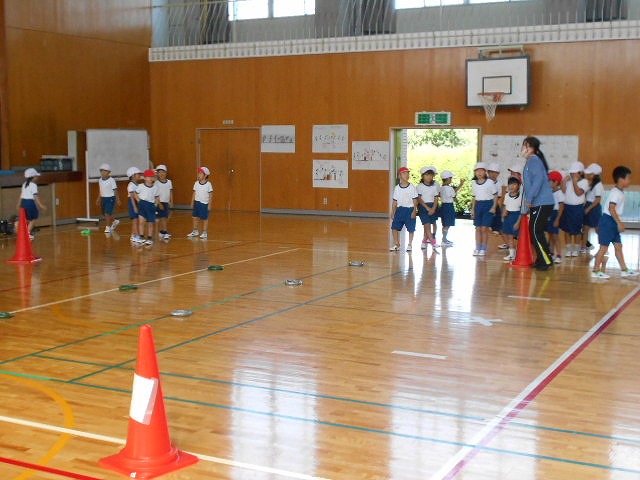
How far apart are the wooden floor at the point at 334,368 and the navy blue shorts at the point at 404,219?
5.67 feet

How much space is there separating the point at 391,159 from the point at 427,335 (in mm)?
13351

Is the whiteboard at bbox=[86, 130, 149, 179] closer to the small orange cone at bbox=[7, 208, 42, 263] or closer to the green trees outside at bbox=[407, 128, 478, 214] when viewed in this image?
the small orange cone at bbox=[7, 208, 42, 263]

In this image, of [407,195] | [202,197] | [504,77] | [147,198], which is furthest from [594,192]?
[147,198]

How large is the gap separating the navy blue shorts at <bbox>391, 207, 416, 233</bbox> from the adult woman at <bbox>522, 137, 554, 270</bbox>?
2.70m

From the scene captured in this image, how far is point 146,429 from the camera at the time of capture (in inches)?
180

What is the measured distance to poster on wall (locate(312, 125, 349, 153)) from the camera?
21.5m

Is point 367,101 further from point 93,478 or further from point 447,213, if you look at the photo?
point 93,478

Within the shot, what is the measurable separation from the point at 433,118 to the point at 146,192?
26.1ft

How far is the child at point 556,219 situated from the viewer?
1317 centimetres

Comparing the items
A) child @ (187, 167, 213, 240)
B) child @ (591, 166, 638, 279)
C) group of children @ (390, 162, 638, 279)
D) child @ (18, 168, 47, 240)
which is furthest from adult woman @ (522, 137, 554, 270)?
child @ (18, 168, 47, 240)

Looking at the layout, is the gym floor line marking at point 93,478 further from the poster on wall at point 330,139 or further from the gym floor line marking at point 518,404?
the poster on wall at point 330,139

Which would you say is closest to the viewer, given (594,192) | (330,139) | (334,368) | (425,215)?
(334,368)

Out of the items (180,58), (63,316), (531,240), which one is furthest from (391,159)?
(63,316)

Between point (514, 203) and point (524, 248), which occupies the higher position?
point (514, 203)
